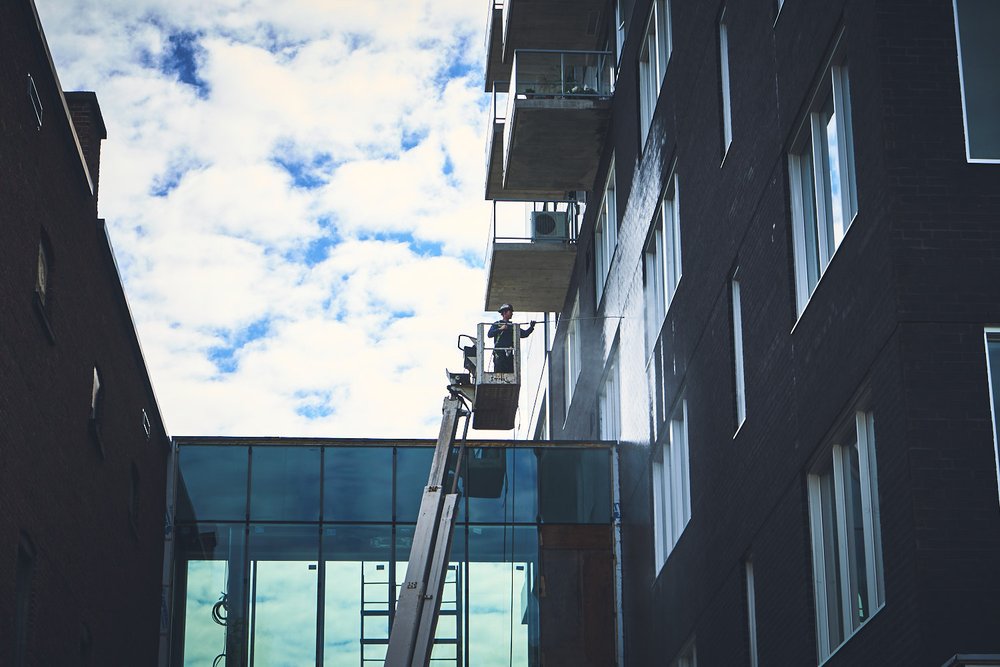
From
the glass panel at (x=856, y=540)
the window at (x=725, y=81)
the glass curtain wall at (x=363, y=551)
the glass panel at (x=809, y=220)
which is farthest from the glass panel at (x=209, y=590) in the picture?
the glass panel at (x=856, y=540)

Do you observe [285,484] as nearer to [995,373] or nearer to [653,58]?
[653,58]

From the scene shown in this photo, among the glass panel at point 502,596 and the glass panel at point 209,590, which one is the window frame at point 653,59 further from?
the glass panel at point 209,590

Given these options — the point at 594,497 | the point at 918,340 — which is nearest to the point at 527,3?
the point at 594,497

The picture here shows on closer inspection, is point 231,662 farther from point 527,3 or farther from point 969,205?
point 969,205

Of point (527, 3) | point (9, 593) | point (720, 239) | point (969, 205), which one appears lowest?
point (9, 593)

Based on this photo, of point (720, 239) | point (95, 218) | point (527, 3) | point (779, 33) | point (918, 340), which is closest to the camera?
→ point (918, 340)

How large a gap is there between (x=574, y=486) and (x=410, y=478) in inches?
138

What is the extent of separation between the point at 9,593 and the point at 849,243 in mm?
11119

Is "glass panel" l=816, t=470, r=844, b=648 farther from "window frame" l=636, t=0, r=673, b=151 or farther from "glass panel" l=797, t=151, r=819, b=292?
"window frame" l=636, t=0, r=673, b=151

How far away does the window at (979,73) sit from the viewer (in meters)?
15.0

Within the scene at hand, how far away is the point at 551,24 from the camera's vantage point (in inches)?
1473

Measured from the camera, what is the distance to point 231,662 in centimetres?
3203

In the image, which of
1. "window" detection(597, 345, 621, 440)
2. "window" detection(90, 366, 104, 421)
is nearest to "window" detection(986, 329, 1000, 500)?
"window" detection(90, 366, 104, 421)

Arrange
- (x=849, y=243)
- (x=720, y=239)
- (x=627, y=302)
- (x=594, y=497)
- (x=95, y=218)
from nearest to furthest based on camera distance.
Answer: (x=849, y=243), (x=720, y=239), (x=95, y=218), (x=627, y=302), (x=594, y=497)
